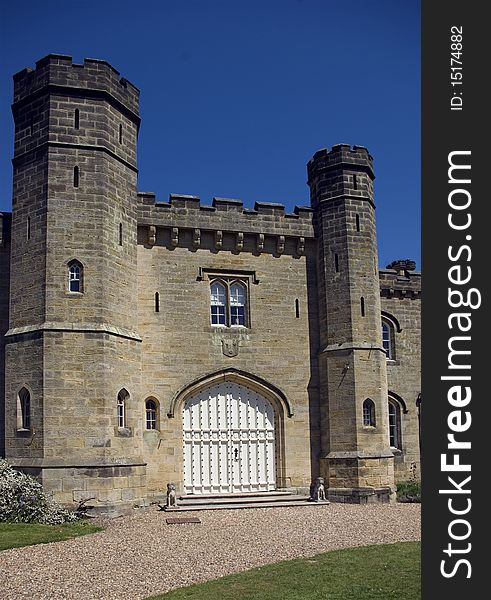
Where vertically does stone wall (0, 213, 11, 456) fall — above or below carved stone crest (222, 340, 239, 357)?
above

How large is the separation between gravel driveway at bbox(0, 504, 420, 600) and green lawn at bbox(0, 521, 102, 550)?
380 millimetres

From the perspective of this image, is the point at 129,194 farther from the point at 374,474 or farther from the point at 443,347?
the point at 443,347

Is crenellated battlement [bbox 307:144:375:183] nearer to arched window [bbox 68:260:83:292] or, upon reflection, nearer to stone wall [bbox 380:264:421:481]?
stone wall [bbox 380:264:421:481]

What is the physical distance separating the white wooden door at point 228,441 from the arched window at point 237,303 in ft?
5.90

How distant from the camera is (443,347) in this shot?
6.19m

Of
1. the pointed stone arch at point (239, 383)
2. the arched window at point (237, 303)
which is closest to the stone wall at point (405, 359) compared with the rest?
the pointed stone arch at point (239, 383)

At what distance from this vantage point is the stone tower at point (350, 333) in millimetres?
19703

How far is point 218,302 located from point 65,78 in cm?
696

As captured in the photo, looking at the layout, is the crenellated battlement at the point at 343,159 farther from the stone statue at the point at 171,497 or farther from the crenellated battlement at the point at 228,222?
the stone statue at the point at 171,497

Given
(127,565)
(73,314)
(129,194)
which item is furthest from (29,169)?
(127,565)

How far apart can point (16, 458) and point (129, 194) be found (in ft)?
23.2

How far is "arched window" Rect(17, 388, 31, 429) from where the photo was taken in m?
17.2

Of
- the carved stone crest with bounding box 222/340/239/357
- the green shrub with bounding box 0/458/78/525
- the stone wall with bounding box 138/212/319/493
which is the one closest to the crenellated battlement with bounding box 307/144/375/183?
the stone wall with bounding box 138/212/319/493

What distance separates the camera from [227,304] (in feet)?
67.0
